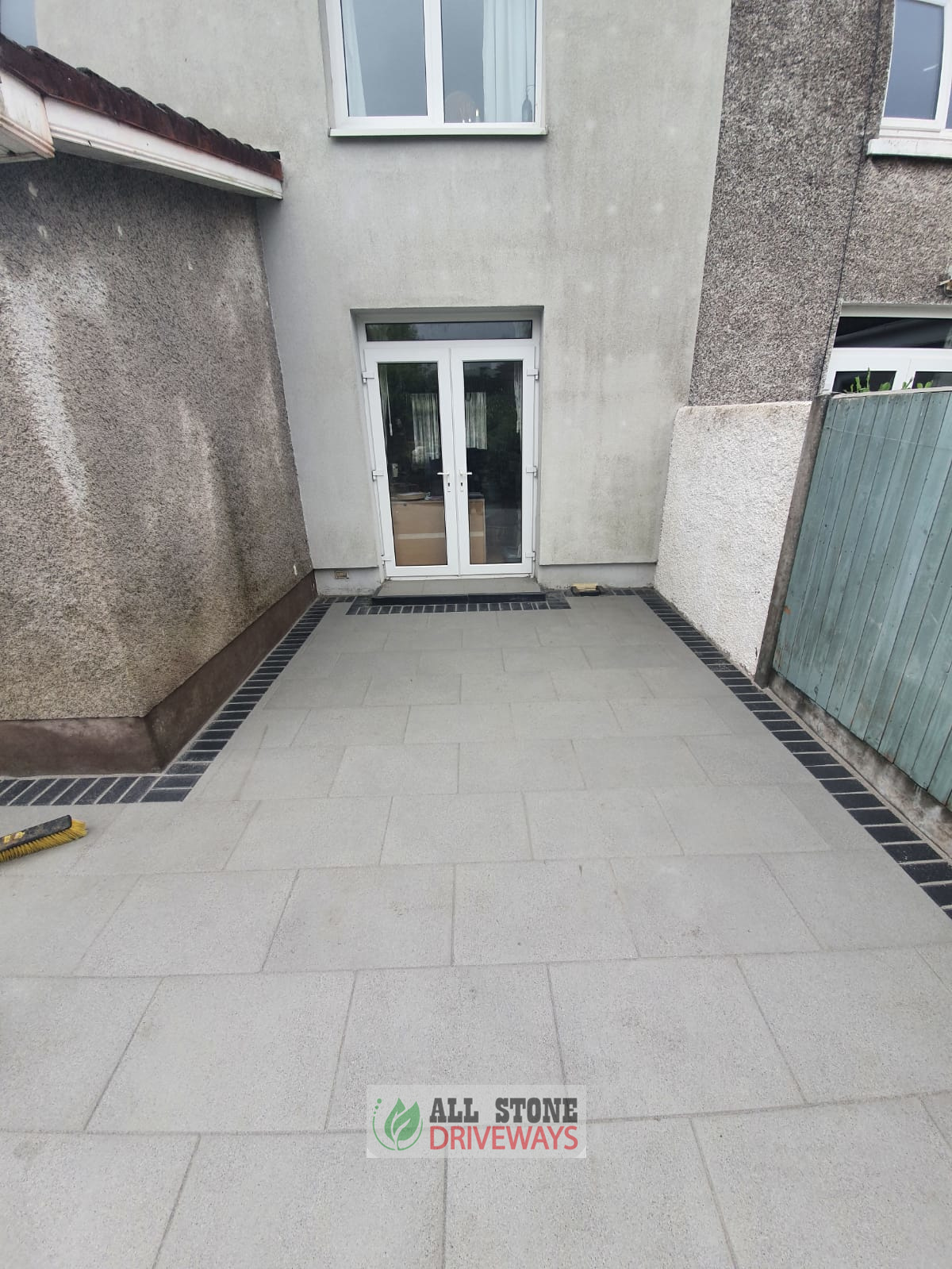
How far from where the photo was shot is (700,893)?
2.10 meters

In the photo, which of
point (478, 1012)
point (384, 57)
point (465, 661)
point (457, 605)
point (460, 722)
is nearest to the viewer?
point (478, 1012)

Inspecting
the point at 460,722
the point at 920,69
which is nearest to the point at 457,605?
the point at 460,722

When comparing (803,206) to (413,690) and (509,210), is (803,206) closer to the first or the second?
(509,210)

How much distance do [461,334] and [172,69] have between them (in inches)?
109

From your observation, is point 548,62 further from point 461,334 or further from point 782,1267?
point 782,1267

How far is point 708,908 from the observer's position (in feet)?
6.68

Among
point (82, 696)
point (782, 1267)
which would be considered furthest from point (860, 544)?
point (82, 696)

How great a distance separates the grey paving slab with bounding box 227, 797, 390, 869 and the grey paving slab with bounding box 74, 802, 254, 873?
86 mm

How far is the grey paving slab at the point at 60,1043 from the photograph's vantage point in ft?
4.86

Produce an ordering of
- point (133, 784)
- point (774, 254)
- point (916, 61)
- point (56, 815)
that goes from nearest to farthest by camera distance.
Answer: point (56, 815)
point (133, 784)
point (916, 61)
point (774, 254)

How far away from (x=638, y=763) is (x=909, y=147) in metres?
5.41

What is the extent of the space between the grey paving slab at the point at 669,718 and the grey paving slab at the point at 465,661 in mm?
971

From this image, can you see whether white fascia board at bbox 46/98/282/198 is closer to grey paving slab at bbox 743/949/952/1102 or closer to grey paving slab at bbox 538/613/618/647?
grey paving slab at bbox 538/613/618/647

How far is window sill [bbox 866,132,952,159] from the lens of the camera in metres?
4.21
